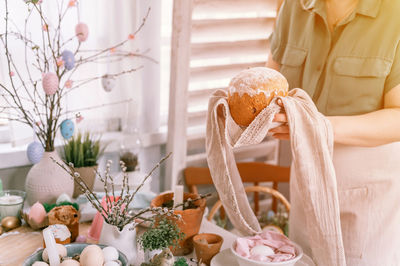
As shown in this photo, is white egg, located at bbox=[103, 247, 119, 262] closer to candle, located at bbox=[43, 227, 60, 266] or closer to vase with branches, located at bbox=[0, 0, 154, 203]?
candle, located at bbox=[43, 227, 60, 266]

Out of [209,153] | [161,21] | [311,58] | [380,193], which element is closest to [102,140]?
[161,21]

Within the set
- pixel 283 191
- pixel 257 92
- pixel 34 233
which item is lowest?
pixel 283 191

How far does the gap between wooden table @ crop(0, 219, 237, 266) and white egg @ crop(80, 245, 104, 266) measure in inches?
7.1

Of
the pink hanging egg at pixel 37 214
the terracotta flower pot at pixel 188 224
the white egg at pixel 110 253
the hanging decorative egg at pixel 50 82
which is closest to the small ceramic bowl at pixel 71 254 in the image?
the white egg at pixel 110 253

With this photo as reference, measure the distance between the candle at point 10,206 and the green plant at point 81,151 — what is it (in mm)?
318

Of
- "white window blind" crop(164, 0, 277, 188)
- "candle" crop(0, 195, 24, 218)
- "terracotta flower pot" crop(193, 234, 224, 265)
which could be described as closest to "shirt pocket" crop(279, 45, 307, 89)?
"white window blind" crop(164, 0, 277, 188)

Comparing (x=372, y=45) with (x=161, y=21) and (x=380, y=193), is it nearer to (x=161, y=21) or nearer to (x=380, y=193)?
(x=380, y=193)

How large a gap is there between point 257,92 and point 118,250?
1.80 ft

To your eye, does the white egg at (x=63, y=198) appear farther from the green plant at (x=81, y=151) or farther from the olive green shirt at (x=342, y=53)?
the olive green shirt at (x=342, y=53)

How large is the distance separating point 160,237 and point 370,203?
680mm

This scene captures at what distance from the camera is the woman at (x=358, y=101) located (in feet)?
4.15

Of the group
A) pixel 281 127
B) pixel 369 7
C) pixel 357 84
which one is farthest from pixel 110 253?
pixel 369 7

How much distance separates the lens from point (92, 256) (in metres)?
1.05

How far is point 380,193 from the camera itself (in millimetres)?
1399
